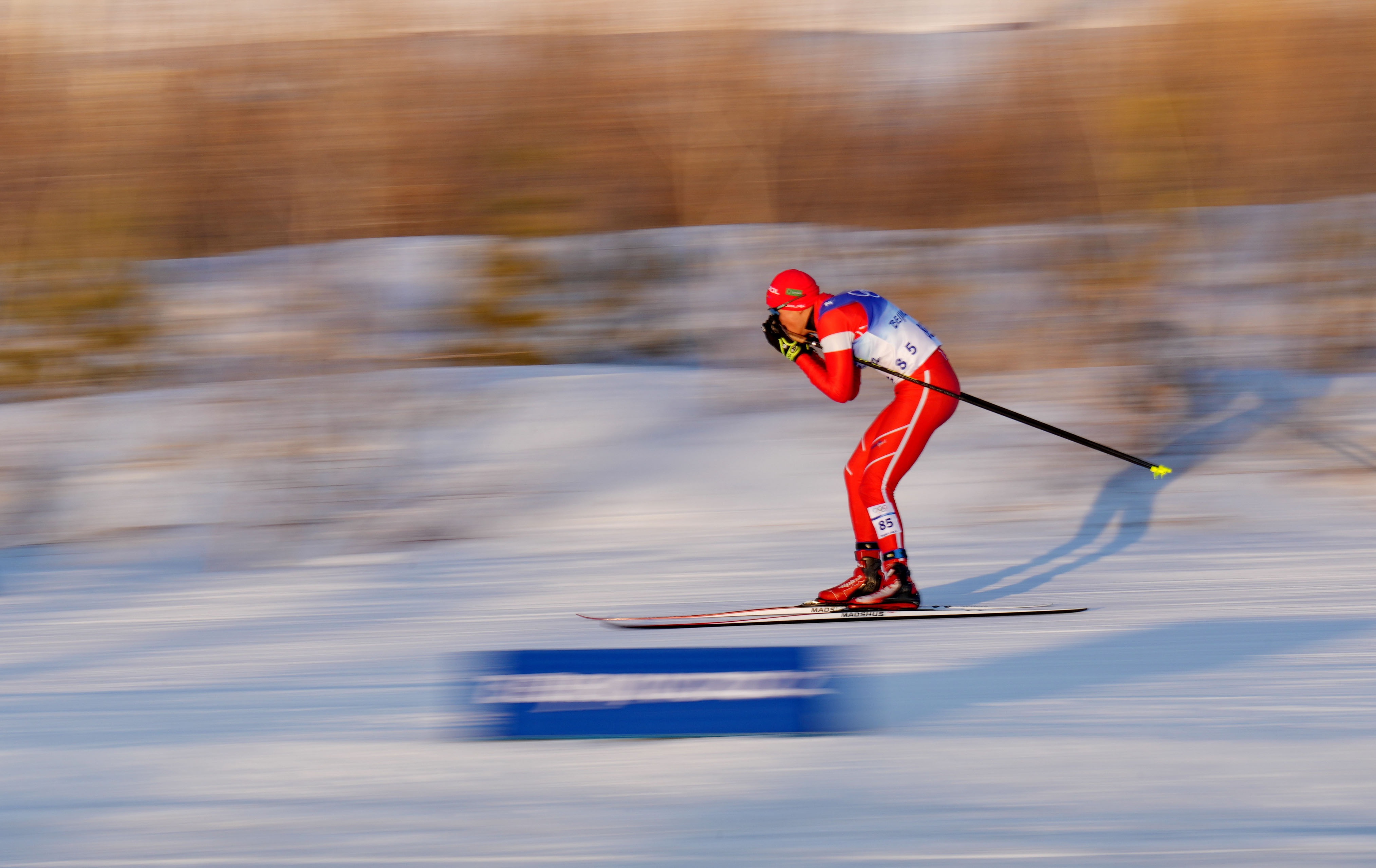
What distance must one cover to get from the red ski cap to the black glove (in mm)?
75

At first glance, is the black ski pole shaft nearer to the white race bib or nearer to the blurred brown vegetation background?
the white race bib

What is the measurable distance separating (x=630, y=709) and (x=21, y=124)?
12084 mm

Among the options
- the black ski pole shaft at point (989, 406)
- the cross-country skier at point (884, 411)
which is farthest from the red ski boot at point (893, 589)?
the black ski pole shaft at point (989, 406)

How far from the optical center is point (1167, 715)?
3.99m

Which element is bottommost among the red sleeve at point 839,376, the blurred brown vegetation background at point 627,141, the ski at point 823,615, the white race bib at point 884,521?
the ski at point 823,615

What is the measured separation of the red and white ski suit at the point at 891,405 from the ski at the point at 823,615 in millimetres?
281

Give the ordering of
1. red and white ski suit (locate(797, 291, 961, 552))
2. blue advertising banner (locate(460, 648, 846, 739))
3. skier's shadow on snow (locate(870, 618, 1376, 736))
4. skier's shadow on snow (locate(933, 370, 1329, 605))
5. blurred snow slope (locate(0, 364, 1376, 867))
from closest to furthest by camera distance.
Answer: blurred snow slope (locate(0, 364, 1376, 867)) → blue advertising banner (locate(460, 648, 846, 739)) → skier's shadow on snow (locate(870, 618, 1376, 736)) → red and white ski suit (locate(797, 291, 961, 552)) → skier's shadow on snow (locate(933, 370, 1329, 605))

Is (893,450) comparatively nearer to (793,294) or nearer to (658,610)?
(793,294)

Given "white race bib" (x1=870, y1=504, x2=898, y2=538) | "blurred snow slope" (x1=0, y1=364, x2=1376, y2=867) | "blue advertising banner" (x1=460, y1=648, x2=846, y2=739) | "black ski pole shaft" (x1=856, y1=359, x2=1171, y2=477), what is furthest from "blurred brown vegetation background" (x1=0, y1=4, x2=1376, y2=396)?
"blue advertising banner" (x1=460, y1=648, x2=846, y2=739)

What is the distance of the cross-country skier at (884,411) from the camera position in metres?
5.48

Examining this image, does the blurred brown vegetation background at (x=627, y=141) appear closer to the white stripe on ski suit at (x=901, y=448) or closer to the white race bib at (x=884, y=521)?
the white stripe on ski suit at (x=901, y=448)

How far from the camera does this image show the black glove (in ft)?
18.1

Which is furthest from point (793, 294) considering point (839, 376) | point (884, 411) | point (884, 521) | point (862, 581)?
point (862, 581)

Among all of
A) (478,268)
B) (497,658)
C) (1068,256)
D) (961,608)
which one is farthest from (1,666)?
(1068,256)
